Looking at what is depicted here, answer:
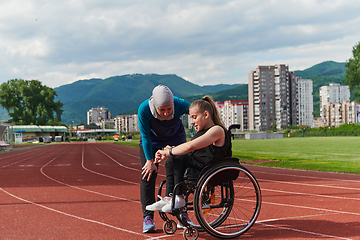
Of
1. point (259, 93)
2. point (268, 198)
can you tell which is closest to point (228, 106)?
point (259, 93)

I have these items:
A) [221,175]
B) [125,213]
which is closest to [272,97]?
[125,213]

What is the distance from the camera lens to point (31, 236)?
3.60 m

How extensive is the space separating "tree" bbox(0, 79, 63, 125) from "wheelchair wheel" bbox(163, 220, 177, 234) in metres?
84.4

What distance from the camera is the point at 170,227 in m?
3.64

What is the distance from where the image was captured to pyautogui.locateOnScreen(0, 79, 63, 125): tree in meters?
78.9

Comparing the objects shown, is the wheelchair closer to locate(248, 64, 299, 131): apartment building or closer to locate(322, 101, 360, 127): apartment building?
locate(248, 64, 299, 131): apartment building

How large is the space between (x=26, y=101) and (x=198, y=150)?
85.5 meters

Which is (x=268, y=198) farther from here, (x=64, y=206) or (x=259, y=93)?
(x=259, y=93)

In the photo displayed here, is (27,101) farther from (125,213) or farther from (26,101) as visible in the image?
(125,213)

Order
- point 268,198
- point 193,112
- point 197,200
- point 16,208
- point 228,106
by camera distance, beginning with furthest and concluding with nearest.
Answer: point 228,106 < point 268,198 < point 16,208 < point 193,112 < point 197,200

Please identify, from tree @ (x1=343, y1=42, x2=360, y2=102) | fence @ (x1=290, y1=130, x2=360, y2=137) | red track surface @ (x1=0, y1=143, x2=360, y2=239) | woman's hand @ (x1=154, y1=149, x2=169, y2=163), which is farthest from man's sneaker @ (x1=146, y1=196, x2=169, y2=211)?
fence @ (x1=290, y1=130, x2=360, y2=137)

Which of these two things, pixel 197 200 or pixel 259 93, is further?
pixel 259 93

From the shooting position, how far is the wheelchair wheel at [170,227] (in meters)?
3.60

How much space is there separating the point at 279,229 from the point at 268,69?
14744 cm
